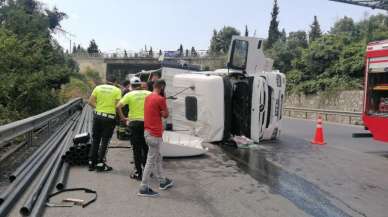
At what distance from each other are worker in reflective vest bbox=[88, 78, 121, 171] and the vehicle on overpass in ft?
22.3

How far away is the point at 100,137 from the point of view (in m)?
8.63

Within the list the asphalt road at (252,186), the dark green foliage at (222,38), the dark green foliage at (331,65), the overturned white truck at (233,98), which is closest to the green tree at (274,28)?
the dark green foliage at (222,38)

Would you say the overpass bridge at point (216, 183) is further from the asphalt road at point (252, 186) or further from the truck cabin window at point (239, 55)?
the truck cabin window at point (239, 55)

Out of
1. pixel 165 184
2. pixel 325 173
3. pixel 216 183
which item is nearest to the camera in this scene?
pixel 165 184

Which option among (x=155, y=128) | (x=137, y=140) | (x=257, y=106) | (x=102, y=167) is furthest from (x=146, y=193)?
(x=257, y=106)

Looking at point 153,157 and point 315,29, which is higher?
point 315,29

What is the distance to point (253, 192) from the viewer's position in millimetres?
7117

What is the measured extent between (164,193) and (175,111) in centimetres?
647

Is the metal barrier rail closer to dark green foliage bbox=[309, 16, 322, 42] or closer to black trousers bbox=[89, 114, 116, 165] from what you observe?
black trousers bbox=[89, 114, 116, 165]

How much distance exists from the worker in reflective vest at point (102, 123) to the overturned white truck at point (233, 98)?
393cm

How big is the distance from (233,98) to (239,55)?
138 centimetres

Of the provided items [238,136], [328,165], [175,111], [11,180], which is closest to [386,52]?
[328,165]

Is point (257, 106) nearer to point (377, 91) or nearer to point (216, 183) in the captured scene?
point (377, 91)

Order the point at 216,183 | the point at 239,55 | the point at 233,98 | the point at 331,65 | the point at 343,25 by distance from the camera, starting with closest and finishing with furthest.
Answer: the point at 216,183 < the point at 233,98 < the point at 239,55 < the point at 331,65 < the point at 343,25
